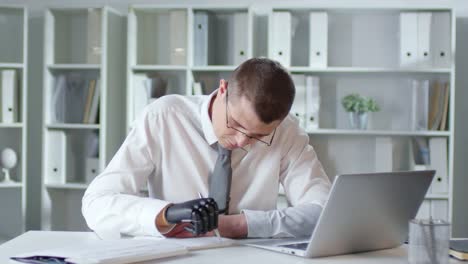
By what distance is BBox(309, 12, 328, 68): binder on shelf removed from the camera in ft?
13.5

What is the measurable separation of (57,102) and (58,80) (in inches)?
5.3

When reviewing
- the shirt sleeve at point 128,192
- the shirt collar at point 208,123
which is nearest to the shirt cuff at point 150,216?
the shirt sleeve at point 128,192

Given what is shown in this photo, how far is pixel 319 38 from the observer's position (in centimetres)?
412

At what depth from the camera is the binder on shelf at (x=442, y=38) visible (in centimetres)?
407

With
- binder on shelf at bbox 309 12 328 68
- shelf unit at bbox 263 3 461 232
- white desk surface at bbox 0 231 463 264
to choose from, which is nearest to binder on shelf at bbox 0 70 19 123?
shelf unit at bbox 263 3 461 232

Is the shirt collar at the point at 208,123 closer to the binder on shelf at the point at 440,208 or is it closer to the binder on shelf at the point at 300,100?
the binder on shelf at the point at 300,100

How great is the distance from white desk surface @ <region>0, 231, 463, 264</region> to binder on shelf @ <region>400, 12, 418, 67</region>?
2.42 meters

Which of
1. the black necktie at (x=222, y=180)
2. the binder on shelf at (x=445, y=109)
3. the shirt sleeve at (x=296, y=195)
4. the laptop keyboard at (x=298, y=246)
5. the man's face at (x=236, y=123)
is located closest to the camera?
the laptop keyboard at (x=298, y=246)

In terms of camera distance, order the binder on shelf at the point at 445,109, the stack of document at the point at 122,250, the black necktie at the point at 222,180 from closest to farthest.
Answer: the stack of document at the point at 122,250
the black necktie at the point at 222,180
the binder on shelf at the point at 445,109

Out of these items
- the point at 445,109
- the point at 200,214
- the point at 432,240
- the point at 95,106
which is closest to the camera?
the point at 432,240

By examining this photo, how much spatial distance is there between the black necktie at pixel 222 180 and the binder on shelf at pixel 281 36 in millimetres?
2113

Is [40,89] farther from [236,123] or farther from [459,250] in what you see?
[459,250]

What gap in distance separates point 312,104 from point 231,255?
2589mm

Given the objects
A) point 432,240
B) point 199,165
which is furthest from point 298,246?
point 199,165
